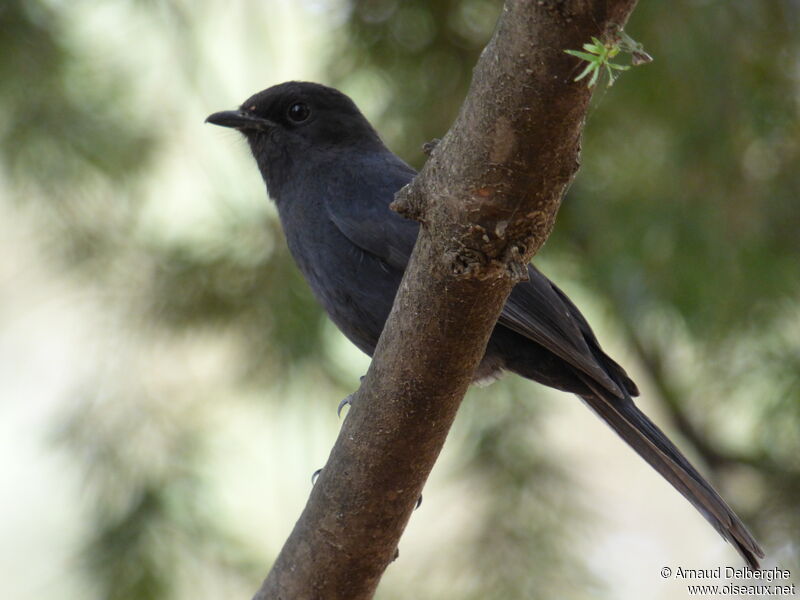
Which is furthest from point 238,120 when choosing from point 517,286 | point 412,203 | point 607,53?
point 607,53

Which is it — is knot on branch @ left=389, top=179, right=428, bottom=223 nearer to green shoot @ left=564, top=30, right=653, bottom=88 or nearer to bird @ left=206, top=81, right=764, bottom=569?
green shoot @ left=564, top=30, right=653, bottom=88

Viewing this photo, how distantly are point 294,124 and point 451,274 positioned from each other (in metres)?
2.26

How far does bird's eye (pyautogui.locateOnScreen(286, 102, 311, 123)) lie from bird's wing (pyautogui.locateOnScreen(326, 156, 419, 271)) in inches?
18.2

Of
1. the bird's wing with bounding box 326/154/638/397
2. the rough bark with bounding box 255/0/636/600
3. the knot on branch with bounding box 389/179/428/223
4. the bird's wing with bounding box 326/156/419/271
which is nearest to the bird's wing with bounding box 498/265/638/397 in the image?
the bird's wing with bounding box 326/154/638/397

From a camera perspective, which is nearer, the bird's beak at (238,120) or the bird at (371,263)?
the bird at (371,263)

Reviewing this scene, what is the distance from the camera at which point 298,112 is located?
168 inches

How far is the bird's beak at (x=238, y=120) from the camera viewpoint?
13.6 feet

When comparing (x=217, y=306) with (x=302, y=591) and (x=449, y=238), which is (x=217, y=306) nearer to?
(x=302, y=591)

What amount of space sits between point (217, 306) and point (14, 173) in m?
1.05

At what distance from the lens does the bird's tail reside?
3.14 metres

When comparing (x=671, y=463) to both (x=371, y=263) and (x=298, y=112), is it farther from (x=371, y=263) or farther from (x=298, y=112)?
(x=298, y=112)
